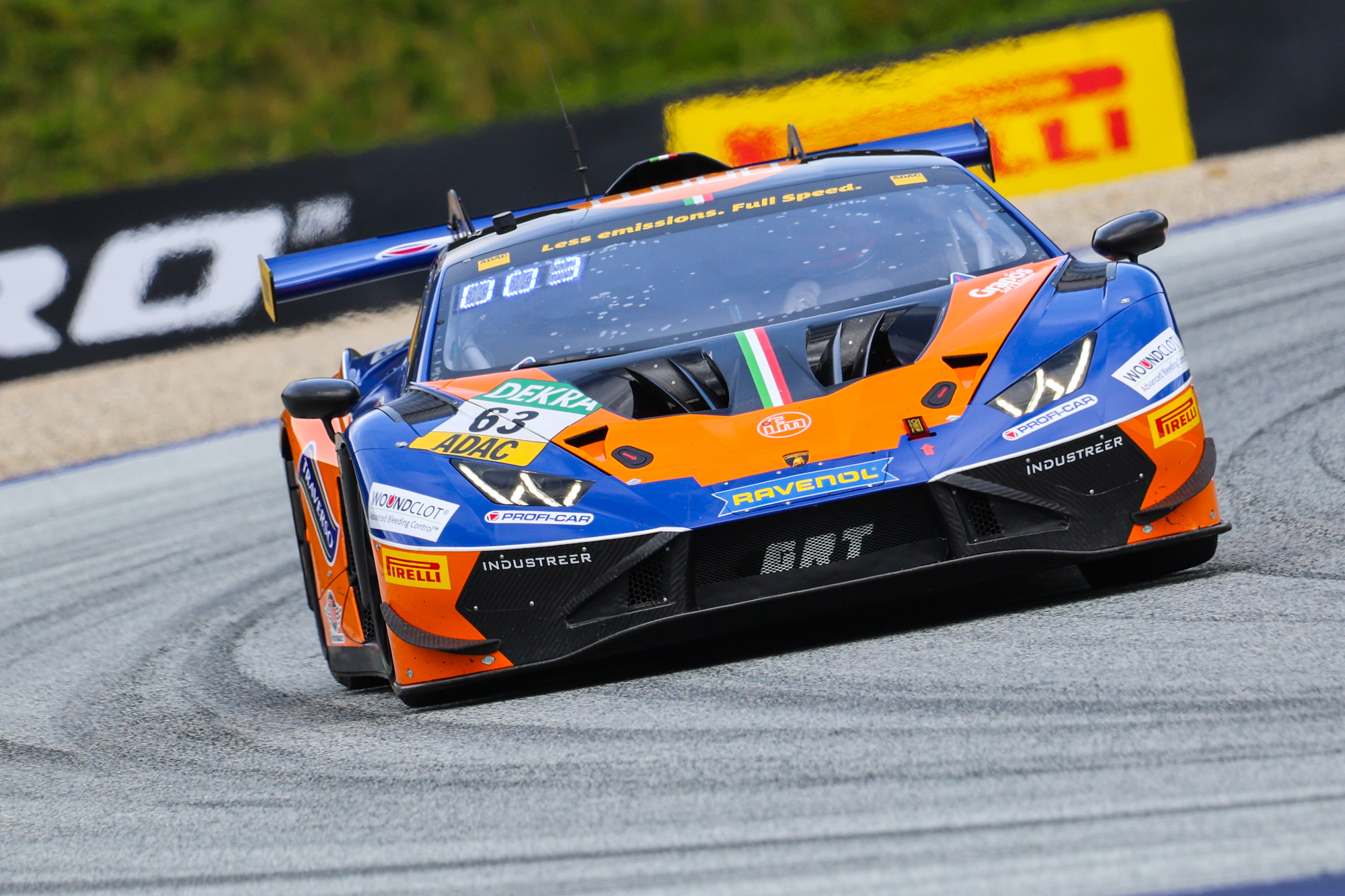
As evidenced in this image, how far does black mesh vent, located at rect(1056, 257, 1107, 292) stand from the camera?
15.3 feet

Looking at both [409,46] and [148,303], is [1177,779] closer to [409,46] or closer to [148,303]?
[148,303]

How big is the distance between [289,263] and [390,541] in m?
2.45

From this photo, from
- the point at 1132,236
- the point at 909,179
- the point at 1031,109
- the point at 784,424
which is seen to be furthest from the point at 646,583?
the point at 1031,109

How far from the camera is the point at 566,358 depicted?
16.1 feet

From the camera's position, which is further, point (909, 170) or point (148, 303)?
point (148, 303)

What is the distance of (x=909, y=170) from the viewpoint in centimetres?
567

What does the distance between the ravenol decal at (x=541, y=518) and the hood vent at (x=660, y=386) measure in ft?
1.16

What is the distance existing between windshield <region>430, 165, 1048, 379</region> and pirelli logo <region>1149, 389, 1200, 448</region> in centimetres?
84

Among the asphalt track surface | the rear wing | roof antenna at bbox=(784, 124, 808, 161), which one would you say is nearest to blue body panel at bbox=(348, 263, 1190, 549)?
the asphalt track surface

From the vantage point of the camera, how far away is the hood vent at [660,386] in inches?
172

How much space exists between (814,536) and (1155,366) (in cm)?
100

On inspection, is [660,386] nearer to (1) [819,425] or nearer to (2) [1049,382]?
(1) [819,425]

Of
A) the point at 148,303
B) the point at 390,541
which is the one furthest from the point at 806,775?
the point at 148,303

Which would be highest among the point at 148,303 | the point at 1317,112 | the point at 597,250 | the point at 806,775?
the point at 597,250
